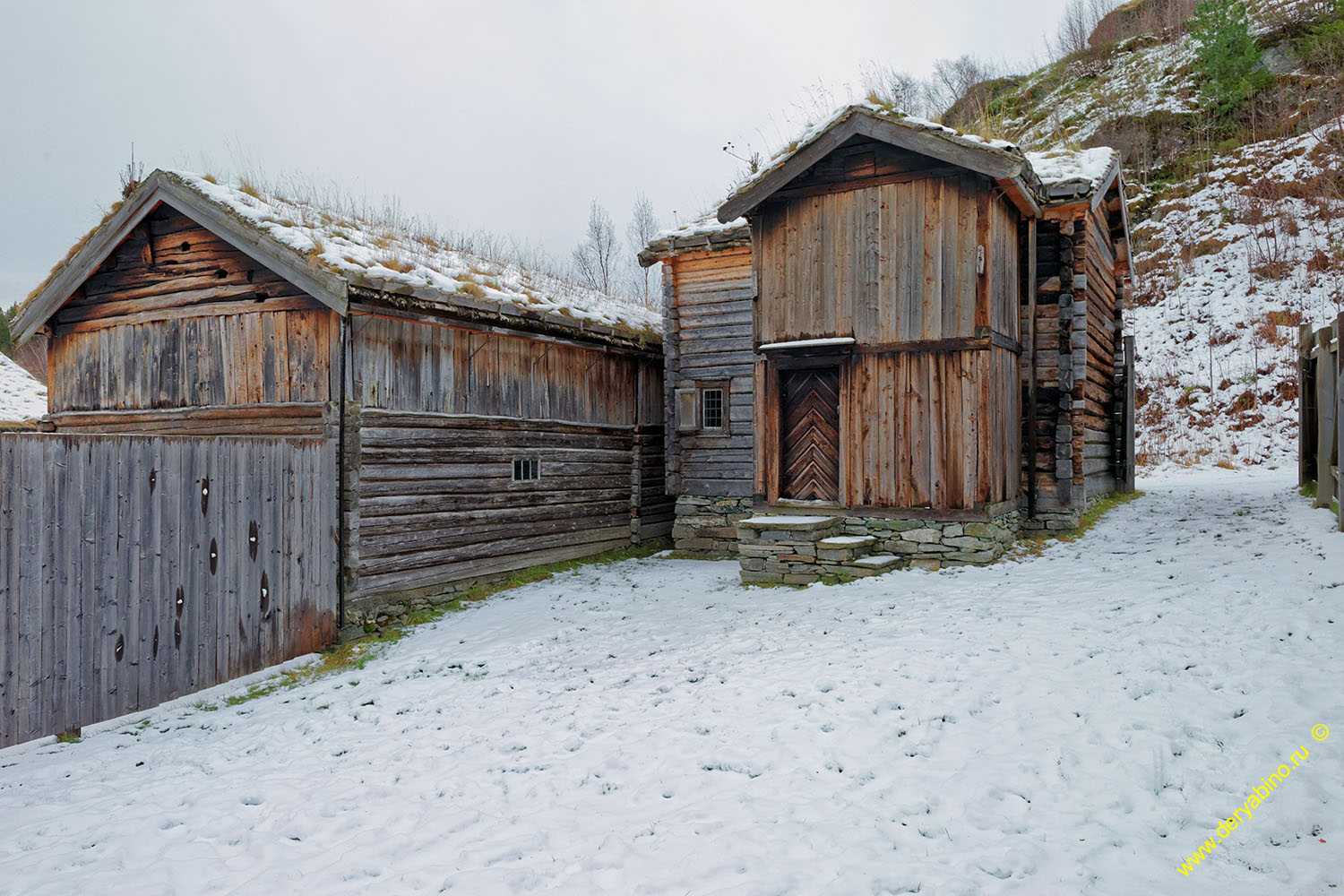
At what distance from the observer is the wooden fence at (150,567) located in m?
6.45

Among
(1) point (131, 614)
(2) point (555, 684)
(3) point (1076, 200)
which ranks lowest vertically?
(2) point (555, 684)

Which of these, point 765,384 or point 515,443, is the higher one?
point 765,384

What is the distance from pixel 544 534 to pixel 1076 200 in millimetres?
10171

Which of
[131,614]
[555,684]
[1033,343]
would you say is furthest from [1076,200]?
[131,614]

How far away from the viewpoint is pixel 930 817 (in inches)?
181

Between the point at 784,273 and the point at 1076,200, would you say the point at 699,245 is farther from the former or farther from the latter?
the point at 1076,200

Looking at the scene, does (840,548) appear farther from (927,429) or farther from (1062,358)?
(1062,358)

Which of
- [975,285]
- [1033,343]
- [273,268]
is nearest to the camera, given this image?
[273,268]

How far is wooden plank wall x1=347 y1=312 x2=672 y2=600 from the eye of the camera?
10320 mm

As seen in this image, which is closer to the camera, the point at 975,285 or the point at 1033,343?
the point at 975,285

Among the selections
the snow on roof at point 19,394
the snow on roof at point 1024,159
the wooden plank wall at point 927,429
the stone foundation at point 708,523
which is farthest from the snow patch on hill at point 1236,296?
the snow on roof at point 19,394

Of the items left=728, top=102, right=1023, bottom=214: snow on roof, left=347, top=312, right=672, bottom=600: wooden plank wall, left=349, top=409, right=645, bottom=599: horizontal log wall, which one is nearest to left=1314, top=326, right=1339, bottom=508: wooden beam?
Result: left=728, top=102, right=1023, bottom=214: snow on roof

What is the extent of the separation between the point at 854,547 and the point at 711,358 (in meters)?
5.78

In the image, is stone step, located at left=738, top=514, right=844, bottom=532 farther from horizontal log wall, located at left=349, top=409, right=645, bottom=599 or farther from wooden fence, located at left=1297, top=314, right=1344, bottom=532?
wooden fence, located at left=1297, top=314, right=1344, bottom=532
